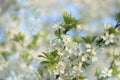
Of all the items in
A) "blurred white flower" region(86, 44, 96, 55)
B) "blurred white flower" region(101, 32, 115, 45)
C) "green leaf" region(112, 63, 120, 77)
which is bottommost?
"green leaf" region(112, 63, 120, 77)

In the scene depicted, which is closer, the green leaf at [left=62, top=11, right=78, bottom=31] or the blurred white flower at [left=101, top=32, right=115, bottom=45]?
the blurred white flower at [left=101, top=32, right=115, bottom=45]

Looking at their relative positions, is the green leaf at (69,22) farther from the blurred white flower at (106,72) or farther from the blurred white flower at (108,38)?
the blurred white flower at (106,72)

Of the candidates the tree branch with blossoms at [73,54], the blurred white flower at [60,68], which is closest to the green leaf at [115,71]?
the tree branch with blossoms at [73,54]

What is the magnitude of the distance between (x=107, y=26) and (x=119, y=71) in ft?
1.07

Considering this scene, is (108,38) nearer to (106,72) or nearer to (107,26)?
(107,26)

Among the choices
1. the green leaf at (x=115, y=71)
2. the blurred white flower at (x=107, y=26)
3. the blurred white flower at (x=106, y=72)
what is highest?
the blurred white flower at (x=107, y=26)

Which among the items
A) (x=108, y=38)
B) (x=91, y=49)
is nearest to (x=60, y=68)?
(x=91, y=49)

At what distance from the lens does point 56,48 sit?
2.62 meters

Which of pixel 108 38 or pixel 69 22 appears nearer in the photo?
pixel 108 38

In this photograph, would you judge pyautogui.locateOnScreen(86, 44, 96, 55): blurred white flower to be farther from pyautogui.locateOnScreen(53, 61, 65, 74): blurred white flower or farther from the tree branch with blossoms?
pyautogui.locateOnScreen(53, 61, 65, 74): blurred white flower

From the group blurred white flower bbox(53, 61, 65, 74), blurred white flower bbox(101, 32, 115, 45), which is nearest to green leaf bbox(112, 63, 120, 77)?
blurred white flower bbox(101, 32, 115, 45)

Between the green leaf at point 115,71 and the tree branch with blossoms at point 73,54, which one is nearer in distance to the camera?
the tree branch with blossoms at point 73,54

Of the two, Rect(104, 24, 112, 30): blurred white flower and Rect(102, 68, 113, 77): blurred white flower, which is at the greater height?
Rect(104, 24, 112, 30): blurred white flower

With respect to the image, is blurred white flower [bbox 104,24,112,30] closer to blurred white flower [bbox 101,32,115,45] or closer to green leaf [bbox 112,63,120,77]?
blurred white flower [bbox 101,32,115,45]
